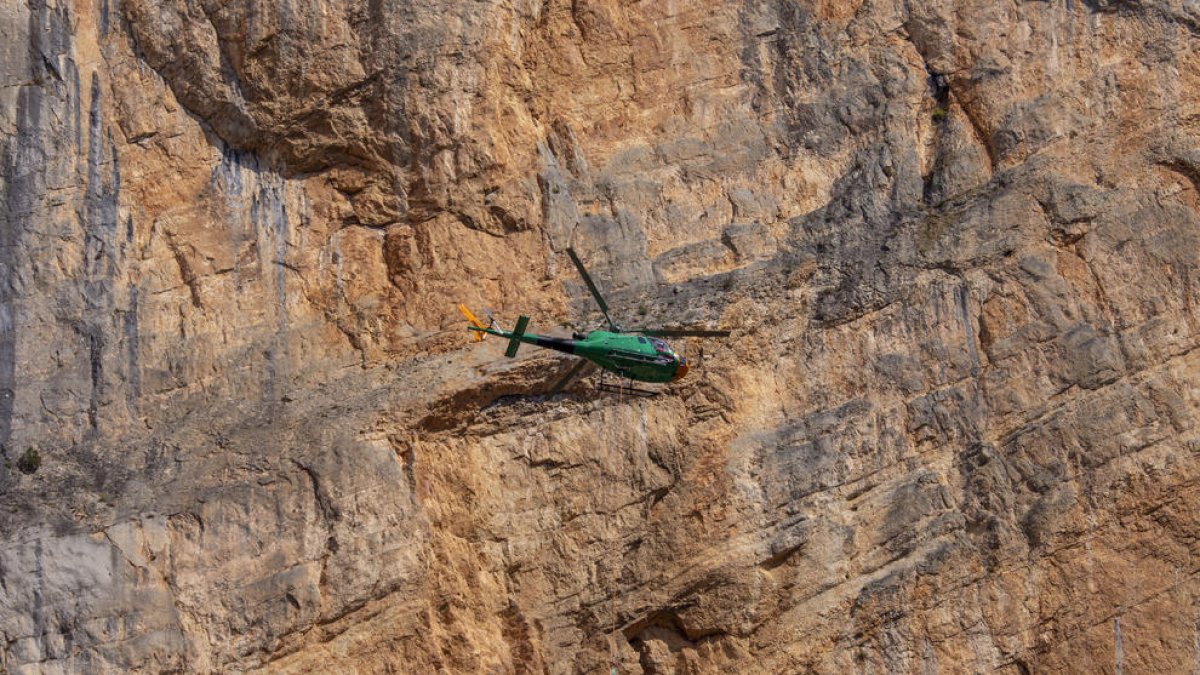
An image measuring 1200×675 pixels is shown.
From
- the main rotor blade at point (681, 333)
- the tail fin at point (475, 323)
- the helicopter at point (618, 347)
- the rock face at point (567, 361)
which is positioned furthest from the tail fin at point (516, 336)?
the main rotor blade at point (681, 333)

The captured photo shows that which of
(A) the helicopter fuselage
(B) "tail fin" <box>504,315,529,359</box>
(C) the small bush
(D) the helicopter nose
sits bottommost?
(C) the small bush

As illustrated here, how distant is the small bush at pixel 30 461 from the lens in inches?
1118

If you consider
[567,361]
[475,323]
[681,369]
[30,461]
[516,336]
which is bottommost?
[30,461]

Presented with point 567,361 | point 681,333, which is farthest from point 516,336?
point 681,333

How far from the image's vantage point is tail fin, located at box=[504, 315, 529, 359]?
92.1 feet

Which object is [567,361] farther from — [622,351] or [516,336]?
[516,336]

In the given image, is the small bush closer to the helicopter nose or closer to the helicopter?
the helicopter

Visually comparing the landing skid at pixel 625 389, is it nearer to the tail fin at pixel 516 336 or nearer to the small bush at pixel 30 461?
the tail fin at pixel 516 336

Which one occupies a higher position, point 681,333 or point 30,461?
point 681,333

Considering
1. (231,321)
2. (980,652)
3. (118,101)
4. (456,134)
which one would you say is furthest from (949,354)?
(118,101)

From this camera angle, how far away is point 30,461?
93.2 feet

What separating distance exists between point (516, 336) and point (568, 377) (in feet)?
4.22

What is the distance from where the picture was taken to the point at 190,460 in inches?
1134

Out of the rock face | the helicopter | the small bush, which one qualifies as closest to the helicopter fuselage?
the helicopter
